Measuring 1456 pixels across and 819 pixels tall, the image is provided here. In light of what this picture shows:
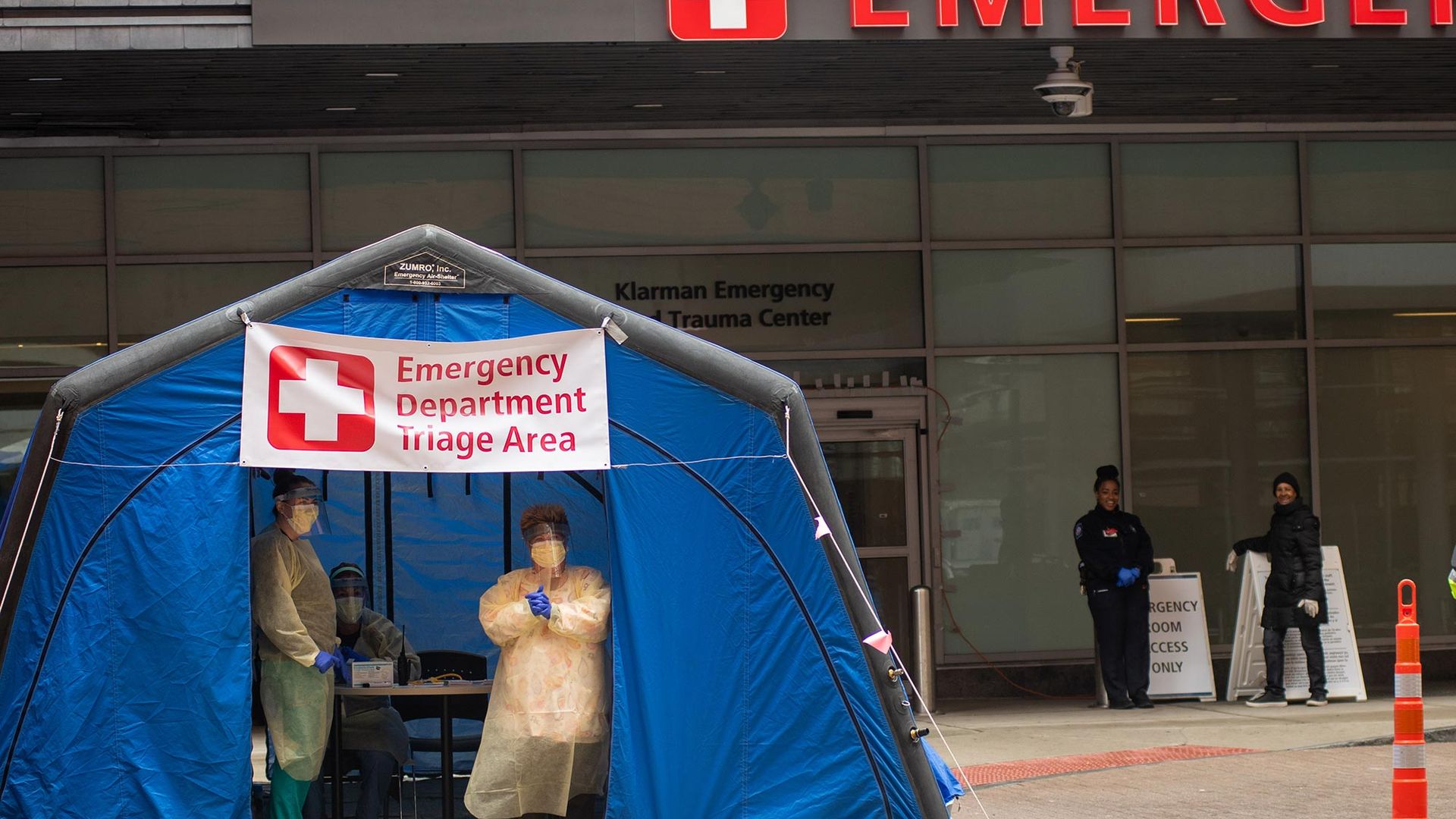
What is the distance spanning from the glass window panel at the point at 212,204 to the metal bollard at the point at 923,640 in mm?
5245

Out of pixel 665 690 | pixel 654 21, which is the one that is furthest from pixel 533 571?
pixel 654 21

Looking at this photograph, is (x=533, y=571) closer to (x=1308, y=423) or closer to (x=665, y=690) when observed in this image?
(x=665, y=690)

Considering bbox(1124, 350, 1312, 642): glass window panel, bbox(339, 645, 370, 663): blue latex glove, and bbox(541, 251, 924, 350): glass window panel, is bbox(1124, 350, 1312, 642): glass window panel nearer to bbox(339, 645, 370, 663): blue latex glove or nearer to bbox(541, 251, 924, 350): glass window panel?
bbox(541, 251, 924, 350): glass window panel

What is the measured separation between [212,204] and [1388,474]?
9394 mm

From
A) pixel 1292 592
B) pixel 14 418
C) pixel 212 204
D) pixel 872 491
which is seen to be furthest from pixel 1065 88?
pixel 14 418

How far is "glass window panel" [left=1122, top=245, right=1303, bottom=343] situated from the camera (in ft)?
48.8

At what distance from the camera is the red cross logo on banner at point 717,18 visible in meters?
11.4

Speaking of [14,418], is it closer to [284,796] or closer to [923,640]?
[284,796]

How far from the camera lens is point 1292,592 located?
1362cm

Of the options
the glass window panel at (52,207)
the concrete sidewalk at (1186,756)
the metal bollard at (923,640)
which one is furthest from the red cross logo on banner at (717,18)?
the glass window panel at (52,207)

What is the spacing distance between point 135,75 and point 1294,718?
892 cm

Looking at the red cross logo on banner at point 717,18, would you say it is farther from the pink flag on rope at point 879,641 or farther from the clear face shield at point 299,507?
the pink flag on rope at point 879,641

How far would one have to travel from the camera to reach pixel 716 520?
8406mm

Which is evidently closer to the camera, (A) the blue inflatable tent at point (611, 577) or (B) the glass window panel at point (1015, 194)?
(A) the blue inflatable tent at point (611, 577)
